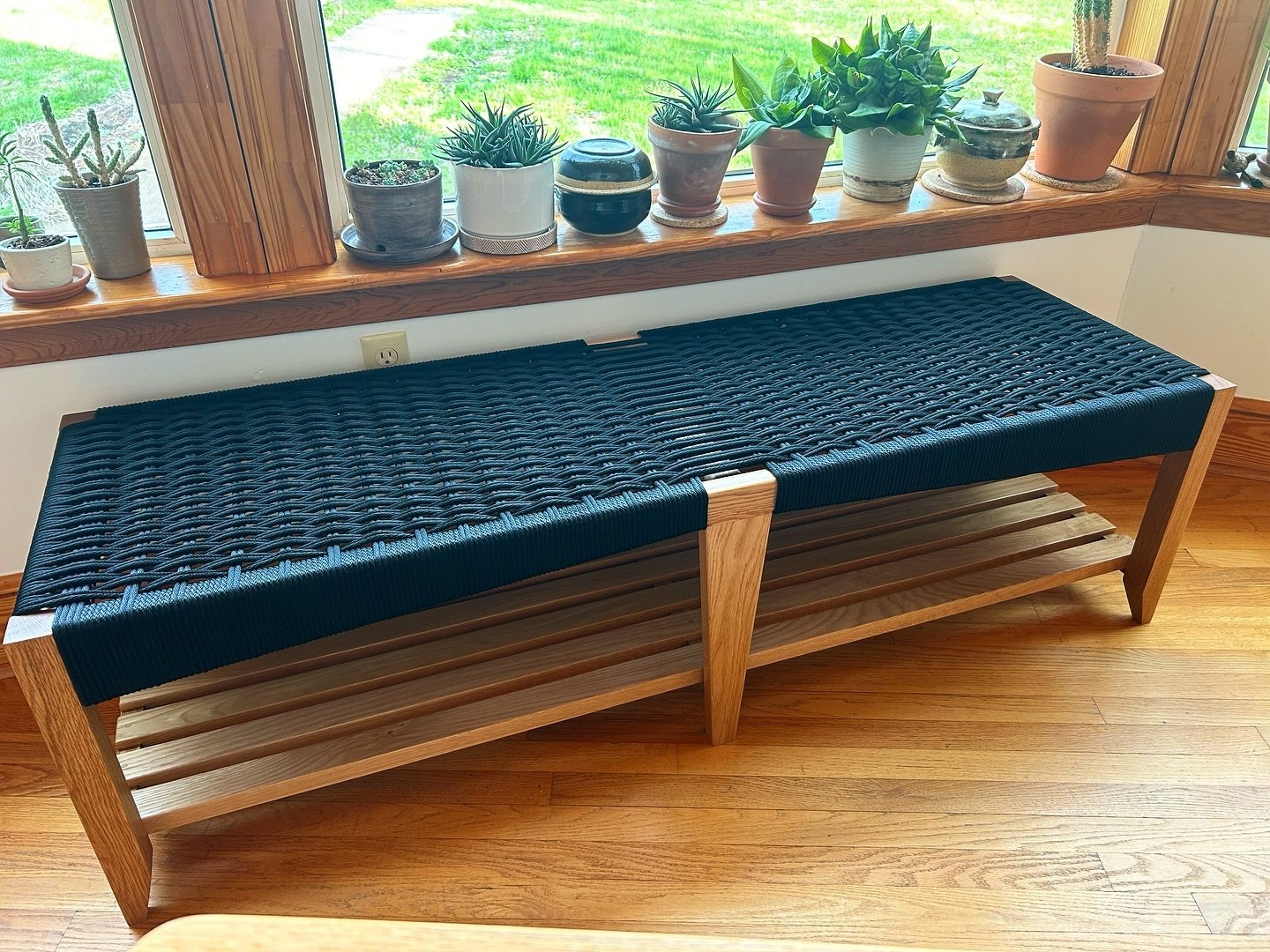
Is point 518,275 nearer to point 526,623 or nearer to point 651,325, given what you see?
point 651,325

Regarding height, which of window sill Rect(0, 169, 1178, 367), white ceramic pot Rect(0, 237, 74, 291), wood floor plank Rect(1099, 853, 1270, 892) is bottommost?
wood floor plank Rect(1099, 853, 1270, 892)

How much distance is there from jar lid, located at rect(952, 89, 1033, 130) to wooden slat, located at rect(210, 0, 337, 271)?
109cm

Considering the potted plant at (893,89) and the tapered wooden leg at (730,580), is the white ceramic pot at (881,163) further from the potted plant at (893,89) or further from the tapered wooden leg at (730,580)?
the tapered wooden leg at (730,580)

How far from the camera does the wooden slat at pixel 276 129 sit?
125 cm

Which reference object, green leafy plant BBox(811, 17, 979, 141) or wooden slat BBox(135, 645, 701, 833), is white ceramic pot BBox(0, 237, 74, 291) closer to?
wooden slat BBox(135, 645, 701, 833)

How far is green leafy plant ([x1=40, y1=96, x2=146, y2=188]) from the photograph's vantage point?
4.29ft

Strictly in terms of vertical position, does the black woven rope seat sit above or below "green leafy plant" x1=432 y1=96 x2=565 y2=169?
below

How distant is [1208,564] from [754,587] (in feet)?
3.49

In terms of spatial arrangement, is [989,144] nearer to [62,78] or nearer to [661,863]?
[661,863]

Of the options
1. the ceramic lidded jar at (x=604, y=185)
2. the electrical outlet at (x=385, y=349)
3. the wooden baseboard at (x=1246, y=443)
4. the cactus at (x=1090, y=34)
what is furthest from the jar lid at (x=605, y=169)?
the wooden baseboard at (x=1246, y=443)

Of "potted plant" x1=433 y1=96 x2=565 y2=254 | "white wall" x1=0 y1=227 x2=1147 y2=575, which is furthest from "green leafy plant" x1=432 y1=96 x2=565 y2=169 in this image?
"white wall" x1=0 y1=227 x2=1147 y2=575

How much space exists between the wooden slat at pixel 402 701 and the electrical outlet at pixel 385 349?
1.70 ft

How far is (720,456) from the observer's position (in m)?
1.26

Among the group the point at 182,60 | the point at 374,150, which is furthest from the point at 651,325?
the point at 182,60
